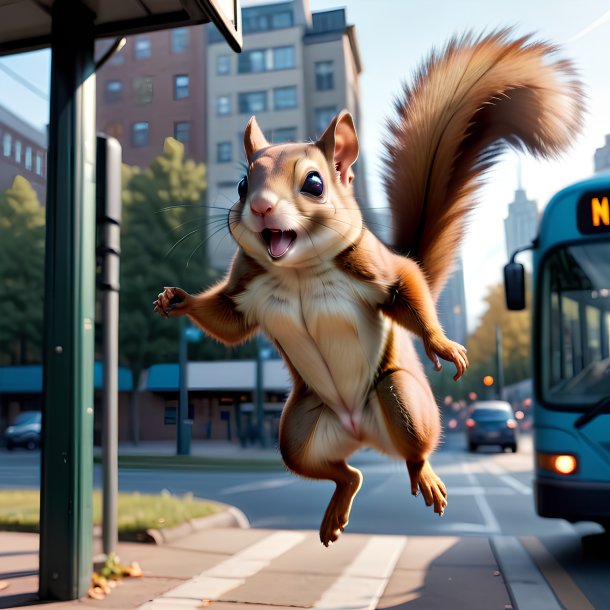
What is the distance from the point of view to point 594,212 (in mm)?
2723

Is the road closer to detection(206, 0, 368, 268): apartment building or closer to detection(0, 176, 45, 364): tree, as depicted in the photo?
detection(0, 176, 45, 364): tree

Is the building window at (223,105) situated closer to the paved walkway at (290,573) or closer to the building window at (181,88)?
the building window at (181,88)

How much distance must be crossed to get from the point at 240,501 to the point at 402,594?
4.77 m

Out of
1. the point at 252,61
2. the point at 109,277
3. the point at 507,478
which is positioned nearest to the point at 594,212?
the point at 252,61

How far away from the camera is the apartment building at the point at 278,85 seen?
1847 millimetres

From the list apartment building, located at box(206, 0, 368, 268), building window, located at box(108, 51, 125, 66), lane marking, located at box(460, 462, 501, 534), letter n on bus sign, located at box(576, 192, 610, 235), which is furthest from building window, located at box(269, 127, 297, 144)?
lane marking, located at box(460, 462, 501, 534)

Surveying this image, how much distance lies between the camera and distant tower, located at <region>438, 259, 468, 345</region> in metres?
1.68

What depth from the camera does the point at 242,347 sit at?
72.8 inches

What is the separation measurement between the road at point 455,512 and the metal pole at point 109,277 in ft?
1.20

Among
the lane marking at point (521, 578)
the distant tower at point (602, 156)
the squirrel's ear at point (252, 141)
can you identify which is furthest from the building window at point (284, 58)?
the lane marking at point (521, 578)

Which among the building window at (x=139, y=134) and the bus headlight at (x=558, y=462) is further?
the bus headlight at (x=558, y=462)

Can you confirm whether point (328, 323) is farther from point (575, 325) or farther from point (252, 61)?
point (575, 325)

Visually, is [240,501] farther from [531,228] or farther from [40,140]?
[531,228]

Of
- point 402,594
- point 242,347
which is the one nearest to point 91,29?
point 242,347
